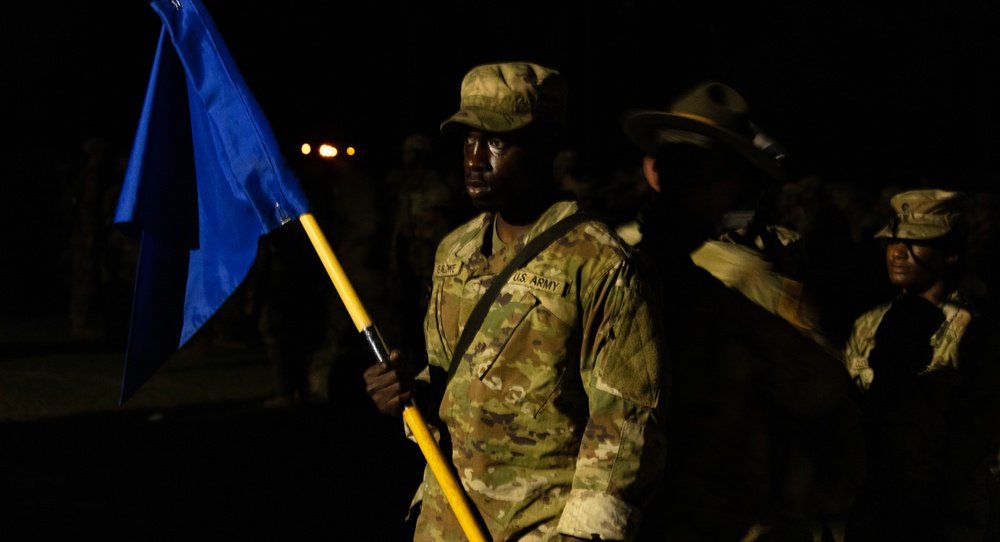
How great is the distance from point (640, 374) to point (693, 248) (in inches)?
29.5

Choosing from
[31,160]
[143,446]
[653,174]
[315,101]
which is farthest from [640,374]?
[31,160]

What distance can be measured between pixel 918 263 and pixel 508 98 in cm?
295

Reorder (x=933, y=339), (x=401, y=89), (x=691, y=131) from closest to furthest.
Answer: (x=691, y=131)
(x=933, y=339)
(x=401, y=89)

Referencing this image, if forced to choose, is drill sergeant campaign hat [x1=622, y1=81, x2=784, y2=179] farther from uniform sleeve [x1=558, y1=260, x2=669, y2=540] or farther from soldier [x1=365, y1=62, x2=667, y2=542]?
uniform sleeve [x1=558, y1=260, x2=669, y2=540]

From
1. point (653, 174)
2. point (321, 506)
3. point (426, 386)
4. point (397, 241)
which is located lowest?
point (321, 506)

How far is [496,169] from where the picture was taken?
341cm

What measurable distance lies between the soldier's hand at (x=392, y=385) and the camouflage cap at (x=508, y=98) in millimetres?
690

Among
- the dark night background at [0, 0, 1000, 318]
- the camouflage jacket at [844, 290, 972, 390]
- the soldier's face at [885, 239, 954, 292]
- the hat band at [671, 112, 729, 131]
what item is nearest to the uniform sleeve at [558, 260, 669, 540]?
the hat band at [671, 112, 729, 131]

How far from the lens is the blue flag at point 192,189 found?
3.75 m

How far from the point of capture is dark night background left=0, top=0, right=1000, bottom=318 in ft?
69.1

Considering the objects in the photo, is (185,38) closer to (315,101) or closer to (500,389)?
(500,389)

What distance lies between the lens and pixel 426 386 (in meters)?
3.64

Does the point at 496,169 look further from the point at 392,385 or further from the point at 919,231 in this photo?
the point at 919,231

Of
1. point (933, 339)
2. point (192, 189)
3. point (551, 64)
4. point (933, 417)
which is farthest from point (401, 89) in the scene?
point (192, 189)
